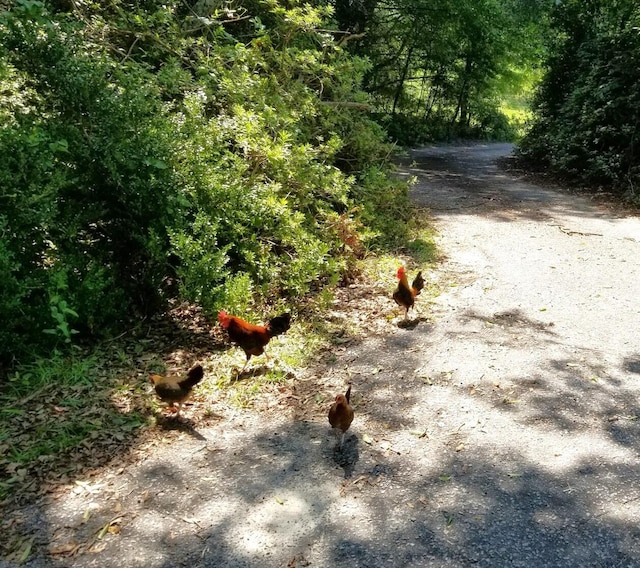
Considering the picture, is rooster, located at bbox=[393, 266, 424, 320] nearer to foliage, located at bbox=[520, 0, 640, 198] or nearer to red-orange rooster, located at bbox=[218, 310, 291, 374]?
red-orange rooster, located at bbox=[218, 310, 291, 374]

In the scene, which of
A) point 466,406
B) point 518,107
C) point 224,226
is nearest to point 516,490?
point 466,406

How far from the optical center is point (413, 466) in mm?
3574

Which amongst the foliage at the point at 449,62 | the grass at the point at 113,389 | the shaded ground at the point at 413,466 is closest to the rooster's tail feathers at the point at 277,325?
the grass at the point at 113,389

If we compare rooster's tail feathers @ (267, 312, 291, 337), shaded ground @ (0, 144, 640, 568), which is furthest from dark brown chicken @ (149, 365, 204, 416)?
rooster's tail feathers @ (267, 312, 291, 337)

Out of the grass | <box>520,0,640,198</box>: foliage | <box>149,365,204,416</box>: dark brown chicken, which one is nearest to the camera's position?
the grass

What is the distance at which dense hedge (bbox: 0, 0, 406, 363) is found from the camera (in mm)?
4445

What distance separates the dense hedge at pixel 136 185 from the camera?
14.6ft

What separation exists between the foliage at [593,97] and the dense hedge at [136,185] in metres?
8.50

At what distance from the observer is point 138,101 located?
5078 mm

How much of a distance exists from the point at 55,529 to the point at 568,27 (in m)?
18.3

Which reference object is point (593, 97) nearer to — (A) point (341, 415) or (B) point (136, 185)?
(B) point (136, 185)

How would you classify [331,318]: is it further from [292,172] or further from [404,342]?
[292,172]

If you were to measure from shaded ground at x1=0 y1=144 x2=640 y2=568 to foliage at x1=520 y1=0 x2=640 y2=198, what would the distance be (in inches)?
324

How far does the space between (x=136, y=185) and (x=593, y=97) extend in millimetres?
12846
